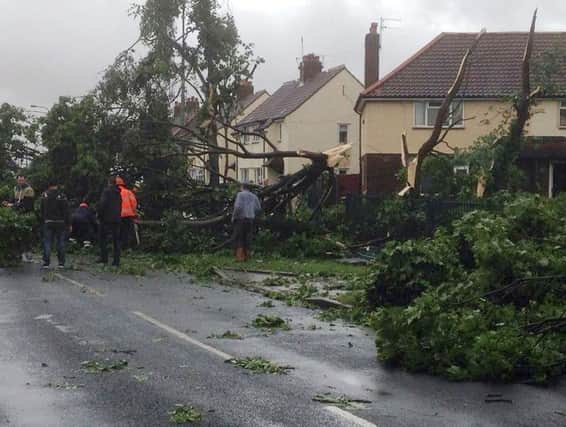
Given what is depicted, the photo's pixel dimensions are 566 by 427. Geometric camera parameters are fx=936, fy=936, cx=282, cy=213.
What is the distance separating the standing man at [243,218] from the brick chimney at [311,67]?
41783 millimetres

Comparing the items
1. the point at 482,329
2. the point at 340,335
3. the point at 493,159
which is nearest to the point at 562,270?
the point at 482,329

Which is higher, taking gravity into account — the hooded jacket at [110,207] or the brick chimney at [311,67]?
the brick chimney at [311,67]

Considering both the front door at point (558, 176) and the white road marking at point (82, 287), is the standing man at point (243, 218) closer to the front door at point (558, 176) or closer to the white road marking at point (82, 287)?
A: the white road marking at point (82, 287)

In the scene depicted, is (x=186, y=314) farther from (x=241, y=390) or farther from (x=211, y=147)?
A: (x=211, y=147)

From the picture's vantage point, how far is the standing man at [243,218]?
846 inches

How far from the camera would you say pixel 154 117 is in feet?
82.7

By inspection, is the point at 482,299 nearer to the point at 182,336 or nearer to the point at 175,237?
the point at 182,336

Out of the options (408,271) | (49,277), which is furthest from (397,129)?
(408,271)

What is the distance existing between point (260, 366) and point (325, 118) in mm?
50281

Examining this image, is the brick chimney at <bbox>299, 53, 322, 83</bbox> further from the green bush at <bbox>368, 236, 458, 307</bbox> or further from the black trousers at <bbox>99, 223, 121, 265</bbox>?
the green bush at <bbox>368, 236, 458, 307</bbox>

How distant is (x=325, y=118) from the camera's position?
58.8m

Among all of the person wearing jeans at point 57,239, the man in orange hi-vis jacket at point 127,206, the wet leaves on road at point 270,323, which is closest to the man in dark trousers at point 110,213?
the man in orange hi-vis jacket at point 127,206

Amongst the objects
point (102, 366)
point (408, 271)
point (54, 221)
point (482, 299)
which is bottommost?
point (102, 366)

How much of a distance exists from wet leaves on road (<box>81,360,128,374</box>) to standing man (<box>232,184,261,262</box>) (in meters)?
12.4
